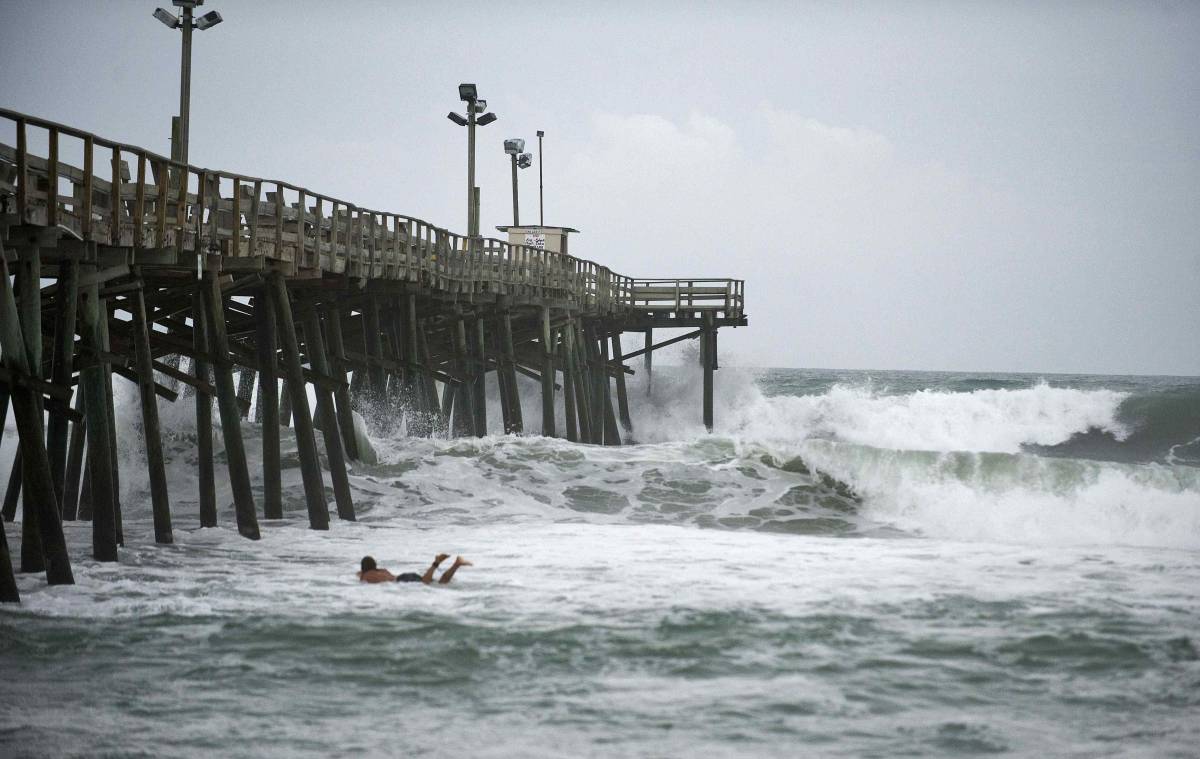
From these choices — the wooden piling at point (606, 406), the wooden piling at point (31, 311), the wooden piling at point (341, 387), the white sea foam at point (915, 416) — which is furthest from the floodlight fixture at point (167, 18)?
the white sea foam at point (915, 416)

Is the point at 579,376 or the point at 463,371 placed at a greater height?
the point at 463,371

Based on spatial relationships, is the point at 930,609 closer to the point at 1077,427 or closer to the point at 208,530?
the point at 208,530

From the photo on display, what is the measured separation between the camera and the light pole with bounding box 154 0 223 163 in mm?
19656

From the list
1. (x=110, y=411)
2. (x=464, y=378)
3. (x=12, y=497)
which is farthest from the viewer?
(x=464, y=378)

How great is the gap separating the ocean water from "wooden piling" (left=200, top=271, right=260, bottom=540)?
0.31m

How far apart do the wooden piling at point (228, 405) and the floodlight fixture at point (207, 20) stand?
22.8 feet

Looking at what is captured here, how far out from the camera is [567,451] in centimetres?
2655

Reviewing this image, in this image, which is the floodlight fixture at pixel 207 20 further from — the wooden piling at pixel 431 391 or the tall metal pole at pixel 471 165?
the tall metal pole at pixel 471 165

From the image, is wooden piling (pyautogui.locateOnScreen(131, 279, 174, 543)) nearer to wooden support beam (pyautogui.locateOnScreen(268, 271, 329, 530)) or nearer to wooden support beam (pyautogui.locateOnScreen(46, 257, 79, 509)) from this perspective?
wooden support beam (pyautogui.locateOnScreen(46, 257, 79, 509))

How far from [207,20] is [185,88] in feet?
6.59

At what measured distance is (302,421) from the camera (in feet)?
56.1

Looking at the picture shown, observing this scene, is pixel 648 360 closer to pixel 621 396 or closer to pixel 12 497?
pixel 621 396

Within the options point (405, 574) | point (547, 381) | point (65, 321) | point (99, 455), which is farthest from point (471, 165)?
point (405, 574)

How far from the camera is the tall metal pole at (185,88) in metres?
19.7
